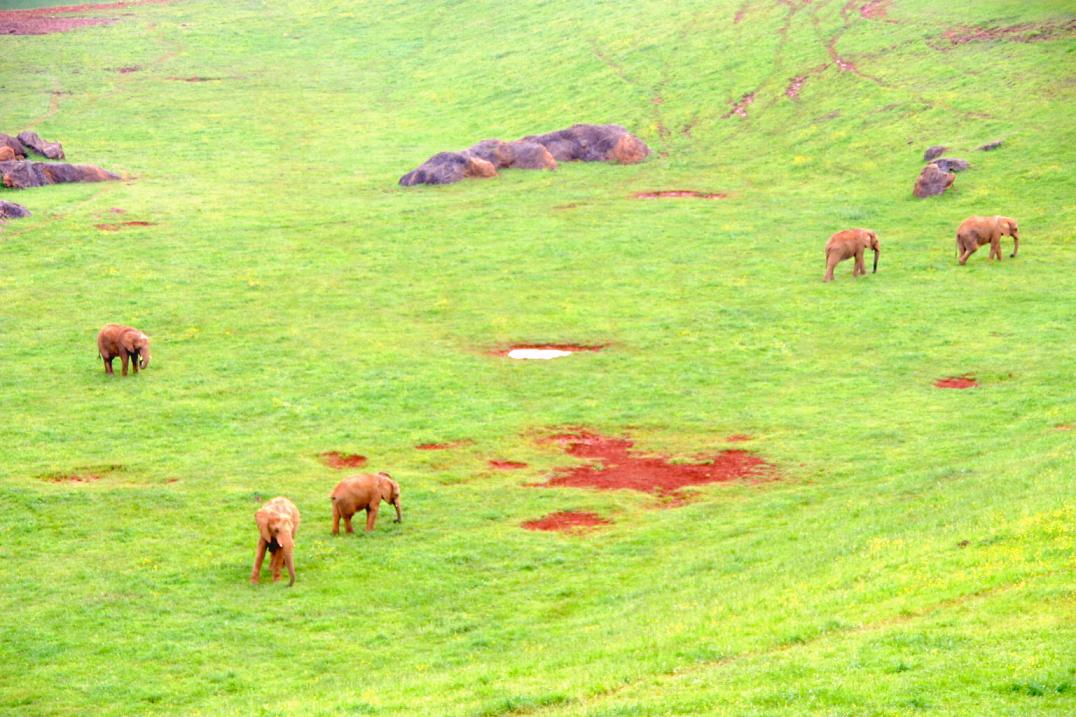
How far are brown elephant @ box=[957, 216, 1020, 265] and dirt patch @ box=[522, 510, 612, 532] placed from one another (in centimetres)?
2790

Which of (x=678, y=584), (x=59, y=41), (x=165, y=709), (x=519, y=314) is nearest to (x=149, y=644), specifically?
(x=165, y=709)

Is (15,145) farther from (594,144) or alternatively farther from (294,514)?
(294,514)

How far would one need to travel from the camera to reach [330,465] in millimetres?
35750

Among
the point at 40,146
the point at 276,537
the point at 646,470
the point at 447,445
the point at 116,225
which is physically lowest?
the point at 276,537

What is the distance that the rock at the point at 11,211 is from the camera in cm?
6669

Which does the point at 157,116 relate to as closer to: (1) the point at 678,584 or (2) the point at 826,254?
(2) the point at 826,254

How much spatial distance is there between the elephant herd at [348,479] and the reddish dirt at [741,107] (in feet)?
105

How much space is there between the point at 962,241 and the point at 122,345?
32.6 metres

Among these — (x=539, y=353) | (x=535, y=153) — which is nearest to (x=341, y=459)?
(x=539, y=353)

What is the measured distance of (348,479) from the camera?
100ft

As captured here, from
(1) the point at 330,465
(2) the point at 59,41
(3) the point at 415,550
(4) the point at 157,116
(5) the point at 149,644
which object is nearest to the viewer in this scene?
(5) the point at 149,644

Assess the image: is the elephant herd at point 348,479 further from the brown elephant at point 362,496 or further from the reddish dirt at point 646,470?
the reddish dirt at point 646,470

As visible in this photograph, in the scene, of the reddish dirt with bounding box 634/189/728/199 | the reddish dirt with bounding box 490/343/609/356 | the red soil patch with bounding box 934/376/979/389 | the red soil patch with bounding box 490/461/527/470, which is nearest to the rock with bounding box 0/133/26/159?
the reddish dirt with bounding box 634/189/728/199

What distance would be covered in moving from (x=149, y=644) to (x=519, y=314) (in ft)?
92.2
